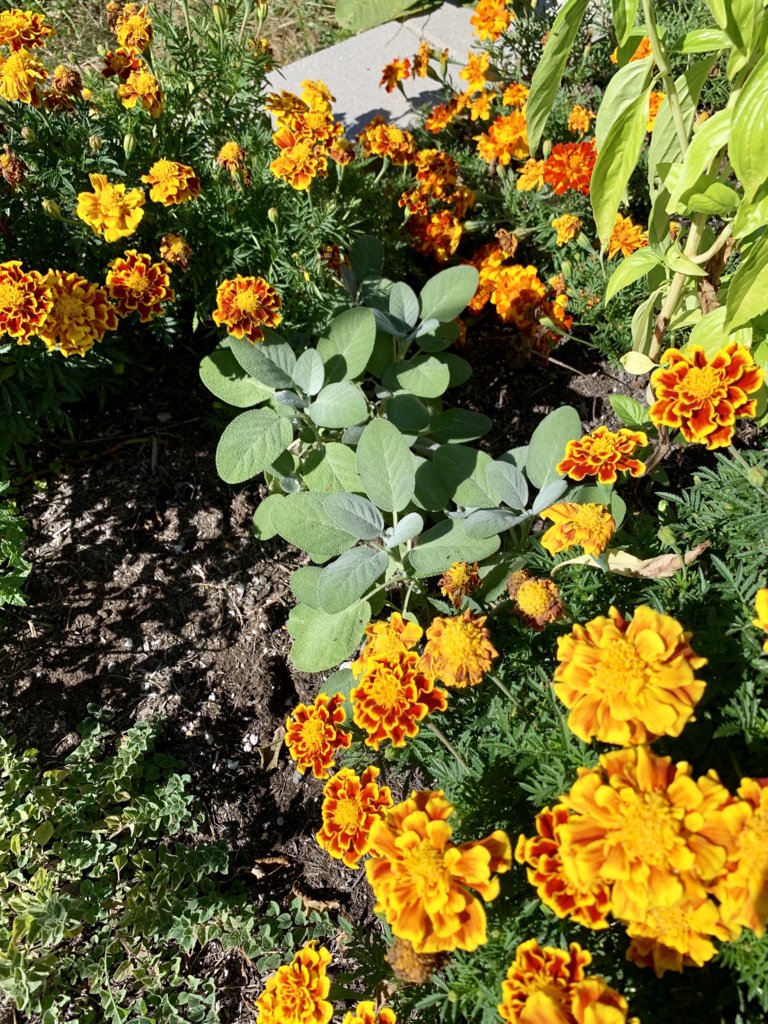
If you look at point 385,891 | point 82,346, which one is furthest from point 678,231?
point 385,891

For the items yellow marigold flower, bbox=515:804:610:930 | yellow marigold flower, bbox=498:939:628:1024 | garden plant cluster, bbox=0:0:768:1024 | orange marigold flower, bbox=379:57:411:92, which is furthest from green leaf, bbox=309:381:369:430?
orange marigold flower, bbox=379:57:411:92

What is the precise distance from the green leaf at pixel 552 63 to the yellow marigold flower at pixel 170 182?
0.81 meters

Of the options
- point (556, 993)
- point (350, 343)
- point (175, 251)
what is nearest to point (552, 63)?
point (350, 343)

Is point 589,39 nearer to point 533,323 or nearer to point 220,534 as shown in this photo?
point 533,323

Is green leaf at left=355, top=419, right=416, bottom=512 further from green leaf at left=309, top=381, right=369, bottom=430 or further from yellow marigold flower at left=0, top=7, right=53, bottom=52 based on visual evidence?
yellow marigold flower at left=0, top=7, right=53, bottom=52

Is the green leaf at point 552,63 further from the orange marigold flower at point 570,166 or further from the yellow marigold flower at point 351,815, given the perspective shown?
the yellow marigold flower at point 351,815

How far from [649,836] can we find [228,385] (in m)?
1.54

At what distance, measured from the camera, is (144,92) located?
2037mm

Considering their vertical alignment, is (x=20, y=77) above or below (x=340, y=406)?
above

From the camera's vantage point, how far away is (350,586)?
5.57ft

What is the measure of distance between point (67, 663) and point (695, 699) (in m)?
1.75

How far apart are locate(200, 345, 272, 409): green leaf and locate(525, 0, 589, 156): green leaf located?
2.86 feet

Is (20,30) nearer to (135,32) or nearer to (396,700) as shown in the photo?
(135,32)

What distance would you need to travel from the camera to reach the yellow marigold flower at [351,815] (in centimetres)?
138
